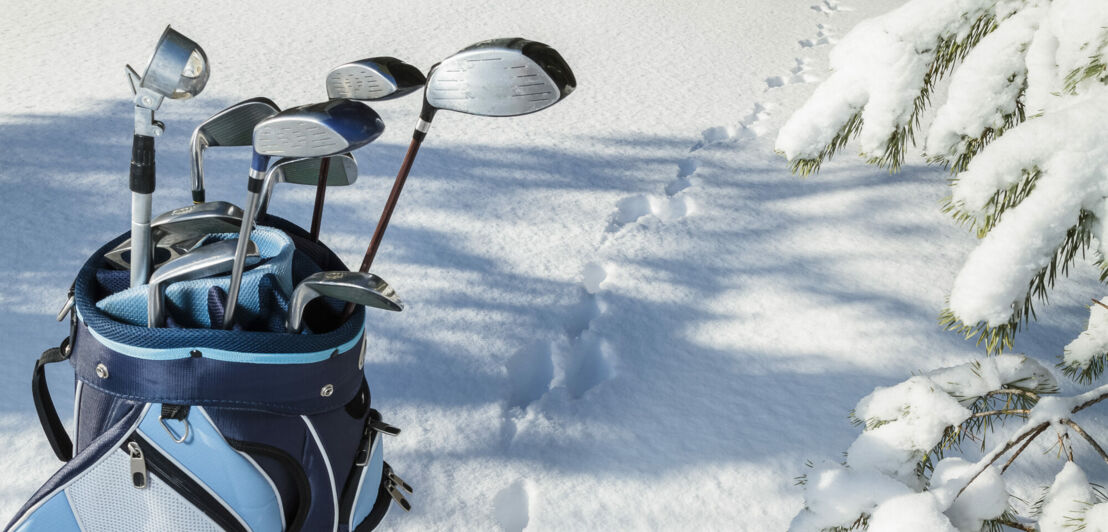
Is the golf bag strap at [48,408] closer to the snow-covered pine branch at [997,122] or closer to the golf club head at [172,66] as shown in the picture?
the golf club head at [172,66]

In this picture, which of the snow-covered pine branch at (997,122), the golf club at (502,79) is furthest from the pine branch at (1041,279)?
the golf club at (502,79)

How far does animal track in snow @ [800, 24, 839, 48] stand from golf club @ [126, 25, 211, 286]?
Answer: 2.64 metres

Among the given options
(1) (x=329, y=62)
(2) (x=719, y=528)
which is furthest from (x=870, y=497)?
(1) (x=329, y=62)

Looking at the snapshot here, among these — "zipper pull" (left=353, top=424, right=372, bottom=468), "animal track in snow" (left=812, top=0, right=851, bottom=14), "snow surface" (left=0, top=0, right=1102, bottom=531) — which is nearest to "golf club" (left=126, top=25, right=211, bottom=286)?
"zipper pull" (left=353, top=424, right=372, bottom=468)

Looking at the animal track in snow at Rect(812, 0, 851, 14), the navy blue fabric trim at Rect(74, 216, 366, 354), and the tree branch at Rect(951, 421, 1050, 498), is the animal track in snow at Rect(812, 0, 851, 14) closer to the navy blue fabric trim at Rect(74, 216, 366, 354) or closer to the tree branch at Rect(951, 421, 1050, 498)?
the tree branch at Rect(951, 421, 1050, 498)

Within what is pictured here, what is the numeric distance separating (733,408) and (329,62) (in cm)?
183

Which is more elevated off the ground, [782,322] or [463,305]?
[782,322]

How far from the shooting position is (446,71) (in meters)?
0.78

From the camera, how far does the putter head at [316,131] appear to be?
2.40ft

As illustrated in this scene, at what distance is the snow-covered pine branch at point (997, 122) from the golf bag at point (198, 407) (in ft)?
1.80

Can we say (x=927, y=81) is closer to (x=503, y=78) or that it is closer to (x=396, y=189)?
(x=503, y=78)

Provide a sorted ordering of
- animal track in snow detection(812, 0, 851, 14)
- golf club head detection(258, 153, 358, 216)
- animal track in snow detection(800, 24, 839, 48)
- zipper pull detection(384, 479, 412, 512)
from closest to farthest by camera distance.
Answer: golf club head detection(258, 153, 358, 216), zipper pull detection(384, 479, 412, 512), animal track in snow detection(800, 24, 839, 48), animal track in snow detection(812, 0, 851, 14)

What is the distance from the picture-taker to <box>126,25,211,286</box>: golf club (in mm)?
760

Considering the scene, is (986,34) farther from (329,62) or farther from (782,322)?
(329,62)
